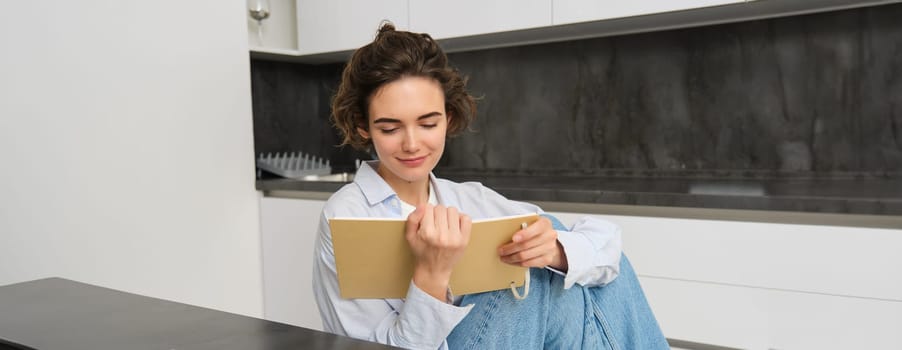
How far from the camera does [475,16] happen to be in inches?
90.0

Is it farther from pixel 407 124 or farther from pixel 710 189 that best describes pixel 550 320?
pixel 710 189

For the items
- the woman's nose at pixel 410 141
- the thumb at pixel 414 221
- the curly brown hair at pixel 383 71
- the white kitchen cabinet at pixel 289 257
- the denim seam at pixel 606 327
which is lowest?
the white kitchen cabinet at pixel 289 257

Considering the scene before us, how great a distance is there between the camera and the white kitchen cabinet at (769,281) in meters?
1.56

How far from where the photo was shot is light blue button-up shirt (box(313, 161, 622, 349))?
98 cm

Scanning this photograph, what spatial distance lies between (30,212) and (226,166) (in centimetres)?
64

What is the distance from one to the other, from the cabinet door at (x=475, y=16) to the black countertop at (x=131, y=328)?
4.95 ft

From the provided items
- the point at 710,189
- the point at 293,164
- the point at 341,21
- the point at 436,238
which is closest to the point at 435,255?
the point at 436,238

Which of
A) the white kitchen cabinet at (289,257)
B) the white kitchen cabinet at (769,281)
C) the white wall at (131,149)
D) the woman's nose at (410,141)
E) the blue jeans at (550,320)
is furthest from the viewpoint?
the white kitchen cabinet at (289,257)

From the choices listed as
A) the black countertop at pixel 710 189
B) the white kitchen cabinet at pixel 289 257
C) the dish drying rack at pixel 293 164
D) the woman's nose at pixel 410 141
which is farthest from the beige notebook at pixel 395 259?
the dish drying rack at pixel 293 164

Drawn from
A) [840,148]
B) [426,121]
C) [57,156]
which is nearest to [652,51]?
[840,148]

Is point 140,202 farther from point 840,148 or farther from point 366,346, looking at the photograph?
point 840,148

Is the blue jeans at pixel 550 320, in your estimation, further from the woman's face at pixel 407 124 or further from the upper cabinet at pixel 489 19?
the upper cabinet at pixel 489 19

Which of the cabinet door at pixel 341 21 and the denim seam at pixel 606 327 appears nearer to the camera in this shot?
the denim seam at pixel 606 327

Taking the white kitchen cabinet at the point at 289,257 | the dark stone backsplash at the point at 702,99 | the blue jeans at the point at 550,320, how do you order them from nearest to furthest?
the blue jeans at the point at 550,320 < the dark stone backsplash at the point at 702,99 < the white kitchen cabinet at the point at 289,257
